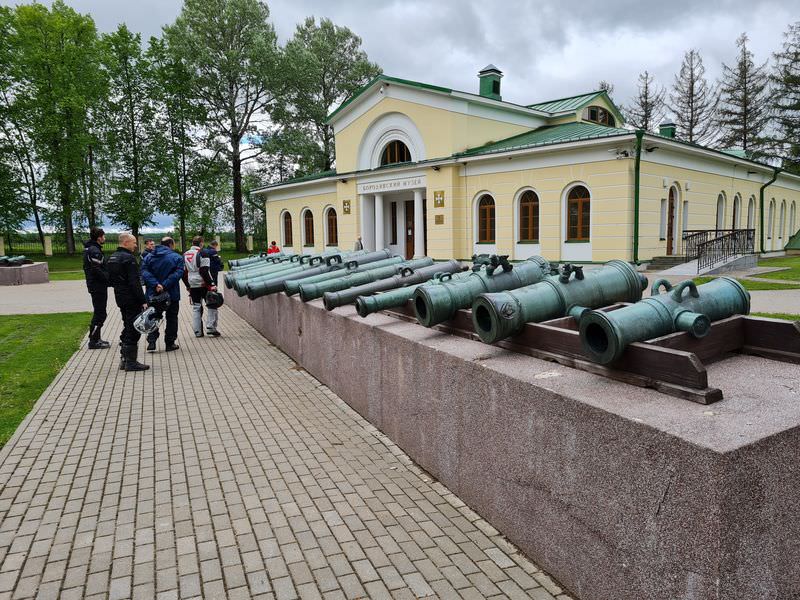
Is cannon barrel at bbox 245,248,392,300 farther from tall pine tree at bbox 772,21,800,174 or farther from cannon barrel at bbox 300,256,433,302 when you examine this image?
tall pine tree at bbox 772,21,800,174

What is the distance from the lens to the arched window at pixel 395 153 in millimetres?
28578

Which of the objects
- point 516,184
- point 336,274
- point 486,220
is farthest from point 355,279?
point 486,220

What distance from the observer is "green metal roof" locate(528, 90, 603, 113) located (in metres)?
28.9

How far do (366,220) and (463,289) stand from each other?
86.9ft

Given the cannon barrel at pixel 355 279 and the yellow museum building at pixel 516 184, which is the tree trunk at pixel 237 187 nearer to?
the yellow museum building at pixel 516 184

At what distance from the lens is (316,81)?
45188mm

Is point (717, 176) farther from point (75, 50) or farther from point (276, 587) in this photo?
point (75, 50)

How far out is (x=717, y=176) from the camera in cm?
2525

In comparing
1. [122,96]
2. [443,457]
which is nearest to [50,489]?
[443,457]

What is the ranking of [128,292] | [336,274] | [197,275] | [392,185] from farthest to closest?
[392,185] → [197,275] → [128,292] → [336,274]

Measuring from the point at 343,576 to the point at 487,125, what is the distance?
82.4 ft

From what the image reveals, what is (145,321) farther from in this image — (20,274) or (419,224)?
(20,274)

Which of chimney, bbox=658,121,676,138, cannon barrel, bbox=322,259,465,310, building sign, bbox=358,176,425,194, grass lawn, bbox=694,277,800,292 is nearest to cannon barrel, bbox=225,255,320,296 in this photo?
cannon barrel, bbox=322,259,465,310

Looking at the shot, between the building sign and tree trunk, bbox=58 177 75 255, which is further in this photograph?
tree trunk, bbox=58 177 75 255
